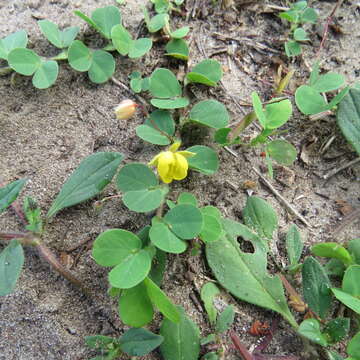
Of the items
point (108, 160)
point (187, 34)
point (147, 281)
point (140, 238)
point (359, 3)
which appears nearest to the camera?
point (147, 281)

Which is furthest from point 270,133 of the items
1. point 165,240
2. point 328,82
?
point 165,240

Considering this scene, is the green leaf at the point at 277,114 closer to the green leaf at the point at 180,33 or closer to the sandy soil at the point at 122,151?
the sandy soil at the point at 122,151

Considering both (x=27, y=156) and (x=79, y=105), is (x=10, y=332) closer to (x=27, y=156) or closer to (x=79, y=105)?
(x=27, y=156)

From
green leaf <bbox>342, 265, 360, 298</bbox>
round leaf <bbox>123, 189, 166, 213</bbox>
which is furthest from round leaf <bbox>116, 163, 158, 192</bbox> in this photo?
green leaf <bbox>342, 265, 360, 298</bbox>

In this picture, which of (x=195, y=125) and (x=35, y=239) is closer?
(x=35, y=239)

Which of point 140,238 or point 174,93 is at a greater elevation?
point 174,93

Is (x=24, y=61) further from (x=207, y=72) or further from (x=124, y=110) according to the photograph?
(x=207, y=72)

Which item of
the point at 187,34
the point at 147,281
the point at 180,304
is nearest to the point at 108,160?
the point at 147,281
